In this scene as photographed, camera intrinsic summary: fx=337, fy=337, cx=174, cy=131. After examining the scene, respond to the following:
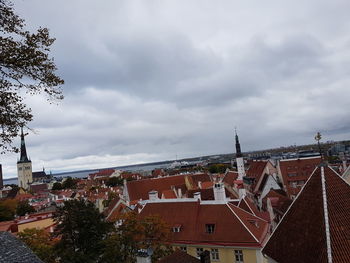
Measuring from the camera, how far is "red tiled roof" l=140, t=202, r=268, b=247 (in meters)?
25.8

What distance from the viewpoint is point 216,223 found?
27.6 meters

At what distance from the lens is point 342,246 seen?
1227cm

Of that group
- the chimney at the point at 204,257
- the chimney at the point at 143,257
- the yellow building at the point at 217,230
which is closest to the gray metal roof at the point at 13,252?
the chimney at the point at 143,257

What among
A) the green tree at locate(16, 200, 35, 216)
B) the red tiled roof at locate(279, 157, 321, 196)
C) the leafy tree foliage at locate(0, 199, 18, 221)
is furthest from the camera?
the green tree at locate(16, 200, 35, 216)

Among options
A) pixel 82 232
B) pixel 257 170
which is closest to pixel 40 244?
pixel 82 232

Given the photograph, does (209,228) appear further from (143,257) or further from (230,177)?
(230,177)

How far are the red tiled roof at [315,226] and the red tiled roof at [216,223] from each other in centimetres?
1008

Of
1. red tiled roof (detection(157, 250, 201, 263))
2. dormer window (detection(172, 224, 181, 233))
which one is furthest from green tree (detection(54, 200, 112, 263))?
dormer window (detection(172, 224, 181, 233))

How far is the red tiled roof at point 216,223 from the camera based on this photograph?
25763 mm

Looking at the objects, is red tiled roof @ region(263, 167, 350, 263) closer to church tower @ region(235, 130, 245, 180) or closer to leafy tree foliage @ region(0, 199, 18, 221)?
church tower @ region(235, 130, 245, 180)

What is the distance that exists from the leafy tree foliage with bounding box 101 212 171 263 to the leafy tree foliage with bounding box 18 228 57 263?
4.72 meters

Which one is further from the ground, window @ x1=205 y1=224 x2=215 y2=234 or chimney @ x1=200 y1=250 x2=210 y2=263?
chimney @ x1=200 y1=250 x2=210 y2=263

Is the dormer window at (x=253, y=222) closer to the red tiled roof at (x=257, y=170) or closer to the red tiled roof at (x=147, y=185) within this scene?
the red tiled roof at (x=147, y=185)

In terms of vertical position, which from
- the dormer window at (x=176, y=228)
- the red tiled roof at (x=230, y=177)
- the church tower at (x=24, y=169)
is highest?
A: the church tower at (x=24, y=169)
